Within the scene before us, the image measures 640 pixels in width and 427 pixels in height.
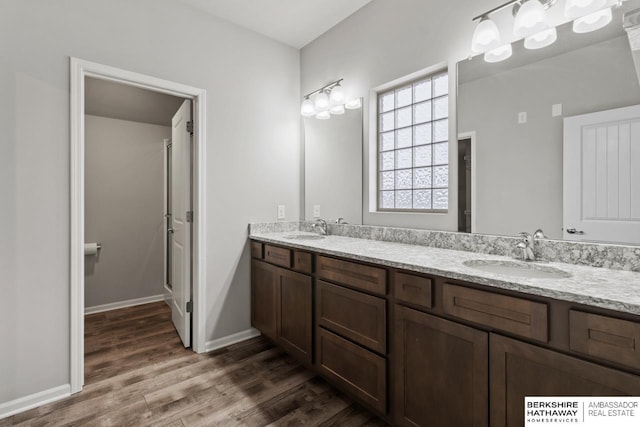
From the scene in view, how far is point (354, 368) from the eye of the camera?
65.7 inches

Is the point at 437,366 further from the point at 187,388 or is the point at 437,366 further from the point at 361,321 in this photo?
the point at 187,388

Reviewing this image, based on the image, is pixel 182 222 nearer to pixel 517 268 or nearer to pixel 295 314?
pixel 295 314

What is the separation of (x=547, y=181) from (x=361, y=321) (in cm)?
115

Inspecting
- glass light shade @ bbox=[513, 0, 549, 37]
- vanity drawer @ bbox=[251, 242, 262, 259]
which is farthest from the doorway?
vanity drawer @ bbox=[251, 242, 262, 259]

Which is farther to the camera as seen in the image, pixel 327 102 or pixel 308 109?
pixel 308 109

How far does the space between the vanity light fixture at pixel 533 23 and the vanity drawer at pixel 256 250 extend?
197 centimetres

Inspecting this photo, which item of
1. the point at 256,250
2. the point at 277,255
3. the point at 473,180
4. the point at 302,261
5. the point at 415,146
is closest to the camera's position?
the point at 473,180

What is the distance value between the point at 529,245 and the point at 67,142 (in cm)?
264

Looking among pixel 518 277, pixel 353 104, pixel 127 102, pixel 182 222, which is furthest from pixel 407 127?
pixel 127 102

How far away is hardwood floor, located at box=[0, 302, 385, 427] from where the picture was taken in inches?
65.8

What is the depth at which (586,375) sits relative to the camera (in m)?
0.92

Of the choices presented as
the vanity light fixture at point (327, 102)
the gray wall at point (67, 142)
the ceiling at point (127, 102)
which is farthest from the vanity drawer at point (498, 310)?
the ceiling at point (127, 102)

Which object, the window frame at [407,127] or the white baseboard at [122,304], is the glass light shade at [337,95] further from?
the white baseboard at [122,304]

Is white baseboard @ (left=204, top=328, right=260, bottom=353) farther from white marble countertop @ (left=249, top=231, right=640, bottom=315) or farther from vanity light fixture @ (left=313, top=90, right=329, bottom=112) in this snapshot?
vanity light fixture @ (left=313, top=90, right=329, bottom=112)
